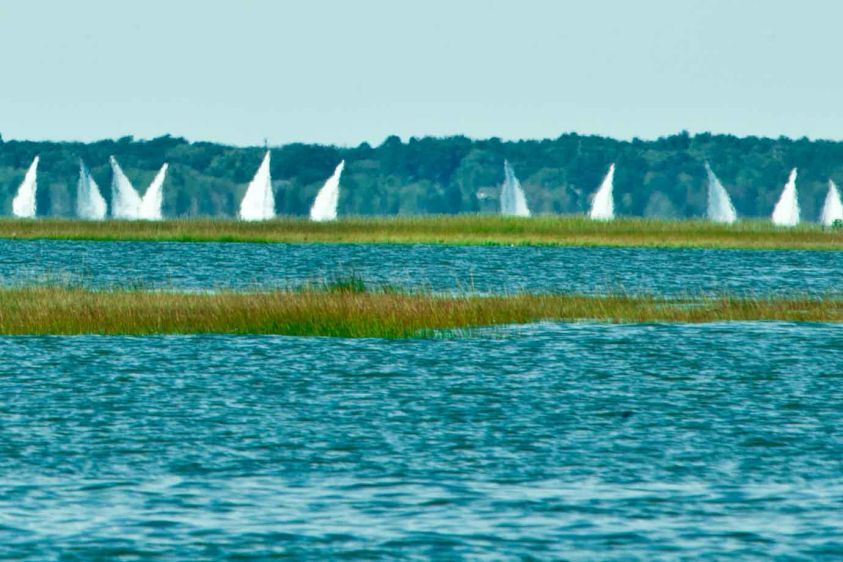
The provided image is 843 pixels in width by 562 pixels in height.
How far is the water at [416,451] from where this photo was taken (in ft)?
54.7

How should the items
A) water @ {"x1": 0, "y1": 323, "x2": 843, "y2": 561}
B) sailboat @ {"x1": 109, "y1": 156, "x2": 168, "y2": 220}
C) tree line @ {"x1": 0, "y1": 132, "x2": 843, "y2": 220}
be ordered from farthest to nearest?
tree line @ {"x1": 0, "y1": 132, "x2": 843, "y2": 220} → sailboat @ {"x1": 109, "y1": 156, "x2": 168, "y2": 220} → water @ {"x1": 0, "y1": 323, "x2": 843, "y2": 561}

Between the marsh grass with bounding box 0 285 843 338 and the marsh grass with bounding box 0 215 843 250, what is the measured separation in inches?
1642

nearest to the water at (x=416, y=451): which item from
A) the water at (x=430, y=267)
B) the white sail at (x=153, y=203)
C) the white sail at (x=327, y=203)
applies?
the water at (x=430, y=267)

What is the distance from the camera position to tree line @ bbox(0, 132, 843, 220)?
6855 inches

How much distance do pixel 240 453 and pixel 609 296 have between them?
2493 cm

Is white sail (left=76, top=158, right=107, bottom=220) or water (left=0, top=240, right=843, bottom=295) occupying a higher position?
white sail (left=76, top=158, right=107, bottom=220)

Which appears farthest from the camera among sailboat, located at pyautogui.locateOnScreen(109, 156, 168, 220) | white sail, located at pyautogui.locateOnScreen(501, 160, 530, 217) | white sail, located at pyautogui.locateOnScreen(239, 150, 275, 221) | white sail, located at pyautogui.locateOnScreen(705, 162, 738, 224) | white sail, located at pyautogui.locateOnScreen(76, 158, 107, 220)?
white sail, located at pyautogui.locateOnScreen(501, 160, 530, 217)

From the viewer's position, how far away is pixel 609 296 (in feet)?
148

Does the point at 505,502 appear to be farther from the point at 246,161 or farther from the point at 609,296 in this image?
the point at 246,161

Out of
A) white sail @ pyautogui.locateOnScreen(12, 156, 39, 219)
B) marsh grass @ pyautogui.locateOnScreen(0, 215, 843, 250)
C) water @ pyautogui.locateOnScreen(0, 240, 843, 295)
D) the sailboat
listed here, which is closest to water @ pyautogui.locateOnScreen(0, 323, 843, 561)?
water @ pyautogui.locateOnScreen(0, 240, 843, 295)

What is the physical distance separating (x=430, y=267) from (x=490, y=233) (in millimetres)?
21300

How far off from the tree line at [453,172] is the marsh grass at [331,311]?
12824 centimetres

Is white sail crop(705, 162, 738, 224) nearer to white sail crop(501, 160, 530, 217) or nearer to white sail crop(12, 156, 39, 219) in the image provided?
white sail crop(501, 160, 530, 217)

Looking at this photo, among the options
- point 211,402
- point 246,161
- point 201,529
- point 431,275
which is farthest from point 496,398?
point 246,161
